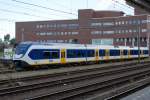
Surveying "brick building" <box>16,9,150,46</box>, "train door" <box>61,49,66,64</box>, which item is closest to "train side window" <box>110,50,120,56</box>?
"train door" <box>61,49,66,64</box>

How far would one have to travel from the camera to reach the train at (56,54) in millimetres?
34888

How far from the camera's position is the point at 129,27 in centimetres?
11125

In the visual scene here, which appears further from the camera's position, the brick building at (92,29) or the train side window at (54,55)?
the brick building at (92,29)

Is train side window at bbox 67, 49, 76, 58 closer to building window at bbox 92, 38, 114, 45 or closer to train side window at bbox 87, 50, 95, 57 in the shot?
train side window at bbox 87, 50, 95, 57

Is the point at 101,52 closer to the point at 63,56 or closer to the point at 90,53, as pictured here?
the point at 90,53

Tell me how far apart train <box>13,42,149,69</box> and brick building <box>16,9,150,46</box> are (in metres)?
57.0

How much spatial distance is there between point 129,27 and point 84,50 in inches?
2688

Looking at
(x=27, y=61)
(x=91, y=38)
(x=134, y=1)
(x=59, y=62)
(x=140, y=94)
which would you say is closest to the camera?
(x=134, y=1)

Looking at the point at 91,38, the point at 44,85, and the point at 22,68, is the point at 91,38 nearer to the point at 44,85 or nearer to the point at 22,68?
the point at 22,68

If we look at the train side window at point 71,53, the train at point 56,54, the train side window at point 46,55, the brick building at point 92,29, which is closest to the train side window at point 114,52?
the train at point 56,54

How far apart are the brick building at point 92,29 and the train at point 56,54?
187 ft

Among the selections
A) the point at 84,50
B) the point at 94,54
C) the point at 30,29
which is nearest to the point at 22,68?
the point at 84,50

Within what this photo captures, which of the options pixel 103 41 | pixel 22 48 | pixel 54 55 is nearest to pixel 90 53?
pixel 54 55

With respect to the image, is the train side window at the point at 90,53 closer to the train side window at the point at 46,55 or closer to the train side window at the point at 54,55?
the train side window at the point at 54,55
